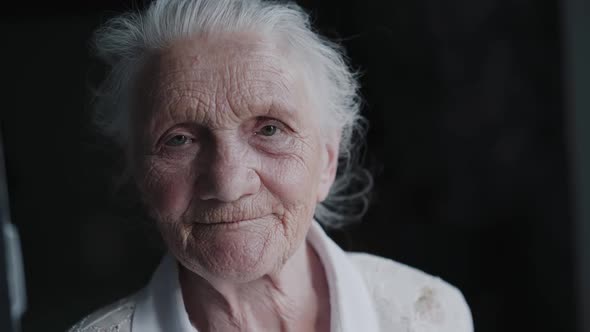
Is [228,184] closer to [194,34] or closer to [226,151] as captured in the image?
[226,151]

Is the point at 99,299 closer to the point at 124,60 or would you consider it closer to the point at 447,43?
the point at 124,60

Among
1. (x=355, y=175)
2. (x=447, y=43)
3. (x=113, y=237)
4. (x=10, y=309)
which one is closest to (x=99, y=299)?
(x=113, y=237)

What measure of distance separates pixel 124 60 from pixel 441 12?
105 centimetres

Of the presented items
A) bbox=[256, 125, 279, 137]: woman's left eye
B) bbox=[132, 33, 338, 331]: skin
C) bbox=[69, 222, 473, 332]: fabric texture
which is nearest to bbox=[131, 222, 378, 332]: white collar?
bbox=[69, 222, 473, 332]: fabric texture

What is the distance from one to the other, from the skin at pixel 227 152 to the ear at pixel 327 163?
8 centimetres

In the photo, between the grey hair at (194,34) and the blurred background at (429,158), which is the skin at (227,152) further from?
the blurred background at (429,158)

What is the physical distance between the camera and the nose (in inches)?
41.6

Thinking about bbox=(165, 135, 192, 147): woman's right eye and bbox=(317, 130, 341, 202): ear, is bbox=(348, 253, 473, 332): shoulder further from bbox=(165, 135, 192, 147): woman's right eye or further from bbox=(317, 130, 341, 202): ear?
bbox=(165, 135, 192, 147): woman's right eye

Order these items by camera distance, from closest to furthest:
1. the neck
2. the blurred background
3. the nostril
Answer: the nostril, the neck, the blurred background

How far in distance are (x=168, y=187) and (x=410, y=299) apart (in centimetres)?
61

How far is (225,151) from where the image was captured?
1.07m

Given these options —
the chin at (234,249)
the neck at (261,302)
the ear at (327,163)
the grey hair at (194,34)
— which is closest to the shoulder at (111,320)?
the neck at (261,302)

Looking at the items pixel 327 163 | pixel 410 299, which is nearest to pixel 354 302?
pixel 410 299

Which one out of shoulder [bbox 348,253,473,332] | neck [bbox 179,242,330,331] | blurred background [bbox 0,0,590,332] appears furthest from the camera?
blurred background [bbox 0,0,590,332]
